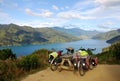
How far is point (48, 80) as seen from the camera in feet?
34.3

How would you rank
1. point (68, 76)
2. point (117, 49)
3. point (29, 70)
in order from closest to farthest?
point (68, 76)
point (29, 70)
point (117, 49)

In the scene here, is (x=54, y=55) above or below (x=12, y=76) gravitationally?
above

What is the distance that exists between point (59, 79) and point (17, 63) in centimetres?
350

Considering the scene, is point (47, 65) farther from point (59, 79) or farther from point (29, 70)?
point (59, 79)

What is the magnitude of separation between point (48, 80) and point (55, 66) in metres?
2.30

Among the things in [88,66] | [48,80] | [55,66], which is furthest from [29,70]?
[88,66]

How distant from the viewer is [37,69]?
13586 millimetres

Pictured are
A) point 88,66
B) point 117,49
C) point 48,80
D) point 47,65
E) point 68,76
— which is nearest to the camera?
point 48,80

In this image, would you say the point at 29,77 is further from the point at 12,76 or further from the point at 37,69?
the point at 37,69

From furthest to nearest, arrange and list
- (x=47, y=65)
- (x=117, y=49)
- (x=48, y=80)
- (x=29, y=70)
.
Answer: (x=117, y=49)
(x=47, y=65)
(x=29, y=70)
(x=48, y=80)

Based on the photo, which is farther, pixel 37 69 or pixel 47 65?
pixel 47 65

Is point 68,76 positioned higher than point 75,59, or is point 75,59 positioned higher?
point 75,59

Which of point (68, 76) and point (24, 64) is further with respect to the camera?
point (24, 64)

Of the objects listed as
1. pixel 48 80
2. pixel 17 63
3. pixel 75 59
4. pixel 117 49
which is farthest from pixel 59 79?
pixel 117 49
